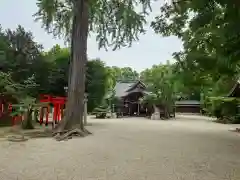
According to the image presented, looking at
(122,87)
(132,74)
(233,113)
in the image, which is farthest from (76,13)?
(132,74)

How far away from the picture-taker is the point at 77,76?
39.3 feet

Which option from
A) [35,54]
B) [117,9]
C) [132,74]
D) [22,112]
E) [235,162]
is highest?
[132,74]

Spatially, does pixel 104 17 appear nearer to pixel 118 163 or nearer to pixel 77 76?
pixel 77 76

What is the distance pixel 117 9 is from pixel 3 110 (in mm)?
7882

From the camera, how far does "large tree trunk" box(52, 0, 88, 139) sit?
37.3 ft

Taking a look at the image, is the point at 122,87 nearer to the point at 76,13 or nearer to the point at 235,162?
the point at 76,13

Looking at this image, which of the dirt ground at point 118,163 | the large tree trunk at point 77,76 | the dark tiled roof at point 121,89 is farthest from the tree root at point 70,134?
the dark tiled roof at point 121,89

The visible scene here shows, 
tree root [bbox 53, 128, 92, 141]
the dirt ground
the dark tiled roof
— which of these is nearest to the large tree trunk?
tree root [bbox 53, 128, 92, 141]

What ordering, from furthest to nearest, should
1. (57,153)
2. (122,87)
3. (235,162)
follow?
(122,87) < (57,153) < (235,162)

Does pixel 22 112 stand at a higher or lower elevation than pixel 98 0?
lower

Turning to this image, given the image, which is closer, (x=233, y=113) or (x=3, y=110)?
(x=3, y=110)

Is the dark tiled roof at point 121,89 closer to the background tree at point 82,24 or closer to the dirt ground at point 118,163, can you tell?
the background tree at point 82,24

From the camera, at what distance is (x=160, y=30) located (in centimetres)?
1323

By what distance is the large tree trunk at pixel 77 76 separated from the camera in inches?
448
